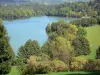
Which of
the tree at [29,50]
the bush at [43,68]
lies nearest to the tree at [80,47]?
the tree at [29,50]

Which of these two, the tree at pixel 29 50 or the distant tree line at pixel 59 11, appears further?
the distant tree line at pixel 59 11

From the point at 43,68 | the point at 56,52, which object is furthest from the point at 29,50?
the point at 43,68

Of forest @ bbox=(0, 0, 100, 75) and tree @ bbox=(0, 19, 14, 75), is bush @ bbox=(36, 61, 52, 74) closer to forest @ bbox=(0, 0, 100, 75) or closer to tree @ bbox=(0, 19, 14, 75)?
forest @ bbox=(0, 0, 100, 75)

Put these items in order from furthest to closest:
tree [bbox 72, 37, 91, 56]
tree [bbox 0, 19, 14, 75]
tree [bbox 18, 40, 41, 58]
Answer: tree [bbox 72, 37, 91, 56] → tree [bbox 18, 40, 41, 58] → tree [bbox 0, 19, 14, 75]

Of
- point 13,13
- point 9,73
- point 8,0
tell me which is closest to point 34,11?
point 13,13

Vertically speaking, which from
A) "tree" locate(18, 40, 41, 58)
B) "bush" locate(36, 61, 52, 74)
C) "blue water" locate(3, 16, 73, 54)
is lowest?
"blue water" locate(3, 16, 73, 54)

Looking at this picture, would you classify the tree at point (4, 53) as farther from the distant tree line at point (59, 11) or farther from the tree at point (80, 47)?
the distant tree line at point (59, 11)

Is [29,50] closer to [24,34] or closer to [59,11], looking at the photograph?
[24,34]

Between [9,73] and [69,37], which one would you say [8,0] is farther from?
[9,73]

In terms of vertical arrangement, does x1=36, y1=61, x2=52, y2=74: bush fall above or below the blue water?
above

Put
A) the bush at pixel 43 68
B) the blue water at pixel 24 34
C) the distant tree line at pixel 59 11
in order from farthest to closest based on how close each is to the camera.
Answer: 1. the distant tree line at pixel 59 11
2. the blue water at pixel 24 34
3. the bush at pixel 43 68

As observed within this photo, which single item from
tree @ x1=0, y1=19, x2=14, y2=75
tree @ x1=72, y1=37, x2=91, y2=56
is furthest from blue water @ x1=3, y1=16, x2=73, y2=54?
tree @ x1=0, y1=19, x2=14, y2=75
